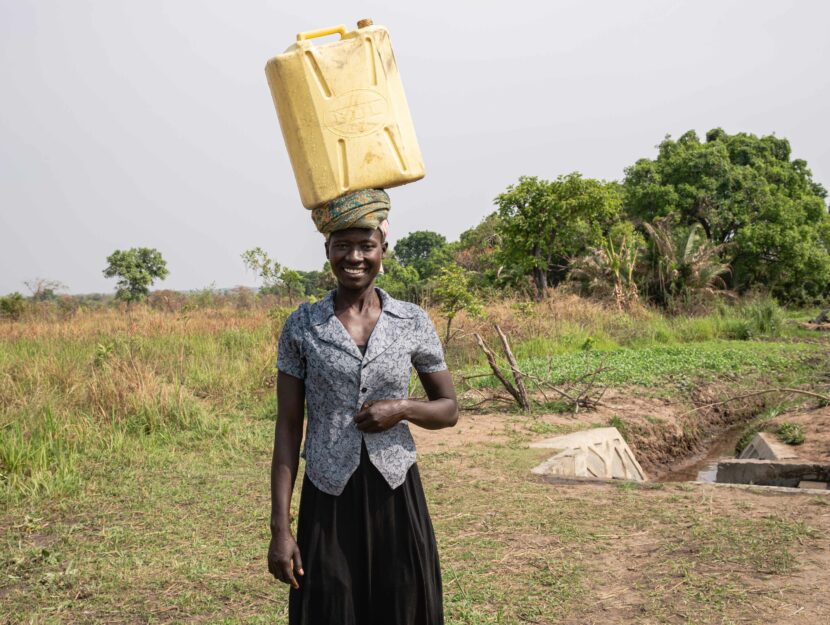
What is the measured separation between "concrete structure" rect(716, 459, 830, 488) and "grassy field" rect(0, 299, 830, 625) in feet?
4.64

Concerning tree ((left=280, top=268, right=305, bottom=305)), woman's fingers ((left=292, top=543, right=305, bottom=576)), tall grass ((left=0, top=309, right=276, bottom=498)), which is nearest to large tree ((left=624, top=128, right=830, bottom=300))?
tree ((left=280, top=268, right=305, bottom=305))

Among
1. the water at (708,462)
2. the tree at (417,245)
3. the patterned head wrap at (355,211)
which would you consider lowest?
the water at (708,462)

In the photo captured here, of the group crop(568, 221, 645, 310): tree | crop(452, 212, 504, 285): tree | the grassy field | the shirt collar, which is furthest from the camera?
crop(452, 212, 504, 285): tree

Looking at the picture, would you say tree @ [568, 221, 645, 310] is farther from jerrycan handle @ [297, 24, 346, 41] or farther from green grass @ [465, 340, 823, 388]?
jerrycan handle @ [297, 24, 346, 41]

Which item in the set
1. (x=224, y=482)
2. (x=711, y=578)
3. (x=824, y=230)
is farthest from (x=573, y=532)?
(x=824, y=230)

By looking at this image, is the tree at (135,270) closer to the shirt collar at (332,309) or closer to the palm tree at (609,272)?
the palm tree at (609,272)

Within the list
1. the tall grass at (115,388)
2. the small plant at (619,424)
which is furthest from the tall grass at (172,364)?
the small plant at (619,424)

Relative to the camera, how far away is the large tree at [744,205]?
74.2ft

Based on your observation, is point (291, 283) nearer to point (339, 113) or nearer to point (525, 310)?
point (525, 310)

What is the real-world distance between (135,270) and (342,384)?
88.4 feet

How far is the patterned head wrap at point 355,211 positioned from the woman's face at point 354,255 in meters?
0.02

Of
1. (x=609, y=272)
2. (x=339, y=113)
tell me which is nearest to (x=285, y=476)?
(x=339, y=113)

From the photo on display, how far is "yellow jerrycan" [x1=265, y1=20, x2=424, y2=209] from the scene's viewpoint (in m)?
1.95

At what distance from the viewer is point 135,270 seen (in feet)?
88.4
